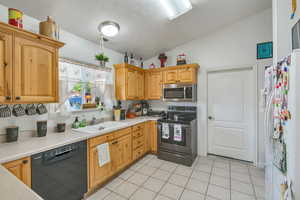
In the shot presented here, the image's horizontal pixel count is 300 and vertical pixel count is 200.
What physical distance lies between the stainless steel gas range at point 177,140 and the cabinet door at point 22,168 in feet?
7.29

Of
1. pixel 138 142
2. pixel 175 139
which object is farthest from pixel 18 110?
pixel 175 139

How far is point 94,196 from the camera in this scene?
1.89m

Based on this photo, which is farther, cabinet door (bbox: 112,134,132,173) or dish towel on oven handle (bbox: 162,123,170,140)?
dish towel on oven handle (bbox: 162,123,170,140)

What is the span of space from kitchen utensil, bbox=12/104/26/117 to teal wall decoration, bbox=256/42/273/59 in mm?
3944

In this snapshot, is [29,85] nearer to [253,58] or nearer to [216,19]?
[216,19]

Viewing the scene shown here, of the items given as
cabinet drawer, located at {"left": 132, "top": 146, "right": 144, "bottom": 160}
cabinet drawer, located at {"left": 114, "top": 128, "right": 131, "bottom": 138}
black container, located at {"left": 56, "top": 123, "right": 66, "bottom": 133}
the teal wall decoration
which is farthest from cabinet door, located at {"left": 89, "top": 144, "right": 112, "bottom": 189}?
the teal wall decoration

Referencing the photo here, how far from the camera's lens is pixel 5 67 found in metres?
1.34

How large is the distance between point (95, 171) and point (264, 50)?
Result: 3638 millimetres

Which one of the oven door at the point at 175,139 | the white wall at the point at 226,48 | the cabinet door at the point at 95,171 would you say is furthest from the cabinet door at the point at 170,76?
the cabinet door at the point at 95,171

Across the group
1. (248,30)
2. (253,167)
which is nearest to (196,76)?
(248,30)

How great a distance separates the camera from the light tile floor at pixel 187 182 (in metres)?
1.90

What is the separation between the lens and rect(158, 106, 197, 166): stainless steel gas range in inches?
108

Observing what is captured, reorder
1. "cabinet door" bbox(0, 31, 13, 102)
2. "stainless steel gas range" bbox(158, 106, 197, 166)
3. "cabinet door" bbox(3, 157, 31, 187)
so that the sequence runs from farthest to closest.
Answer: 1. "stainless steel gas range" bbox(158, 106, 197, 166)
2. "cabinet door" bbox(0, 31, 13, 102)
3. "cabinet door" bbox(3, 157, 31, 187)

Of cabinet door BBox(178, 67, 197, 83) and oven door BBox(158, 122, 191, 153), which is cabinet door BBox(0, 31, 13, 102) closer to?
oven door BBox(158, 122, 191, 153)
